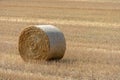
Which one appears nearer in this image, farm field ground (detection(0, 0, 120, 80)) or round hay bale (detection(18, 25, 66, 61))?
farm field ground (detection(0, 0, 120, 80))

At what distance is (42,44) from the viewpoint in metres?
10.2

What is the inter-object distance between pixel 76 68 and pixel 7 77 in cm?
170

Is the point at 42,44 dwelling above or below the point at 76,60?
above

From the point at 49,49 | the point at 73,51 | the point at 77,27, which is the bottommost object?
the point at 77,27

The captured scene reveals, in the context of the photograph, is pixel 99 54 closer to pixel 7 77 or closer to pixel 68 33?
pixel 7 77

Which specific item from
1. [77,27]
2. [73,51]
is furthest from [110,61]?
[77,27]

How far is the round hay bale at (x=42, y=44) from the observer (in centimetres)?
1008

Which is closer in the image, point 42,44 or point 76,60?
point 42,44

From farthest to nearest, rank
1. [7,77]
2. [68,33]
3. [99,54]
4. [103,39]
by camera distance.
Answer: [68,33], [103,39], [99,54], [7,77]

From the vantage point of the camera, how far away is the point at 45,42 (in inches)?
400

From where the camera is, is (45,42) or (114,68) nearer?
(114,68)

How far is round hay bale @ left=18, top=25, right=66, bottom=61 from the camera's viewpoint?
10078 millimetres

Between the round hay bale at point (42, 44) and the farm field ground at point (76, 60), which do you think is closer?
the farm field ground at point (76, 60)

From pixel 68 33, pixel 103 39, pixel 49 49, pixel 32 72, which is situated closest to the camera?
pixel 32 72
